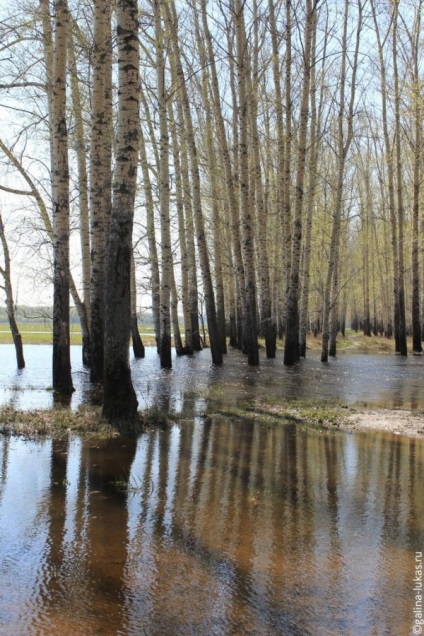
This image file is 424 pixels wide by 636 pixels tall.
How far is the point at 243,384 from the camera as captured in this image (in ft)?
39.0

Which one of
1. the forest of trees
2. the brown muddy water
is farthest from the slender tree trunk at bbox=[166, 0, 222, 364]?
the brown muddy water

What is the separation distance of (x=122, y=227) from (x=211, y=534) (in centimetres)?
424

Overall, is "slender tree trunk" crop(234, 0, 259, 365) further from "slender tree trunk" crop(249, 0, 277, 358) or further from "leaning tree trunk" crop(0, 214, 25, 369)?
"leaning tree trunk" crop(0, 214, 25, 369)

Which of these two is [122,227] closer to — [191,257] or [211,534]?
[211,534]

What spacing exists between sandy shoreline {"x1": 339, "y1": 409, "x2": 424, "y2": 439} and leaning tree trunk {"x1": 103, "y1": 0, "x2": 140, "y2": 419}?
9.79 ft

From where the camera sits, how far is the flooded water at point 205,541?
99.5 inches

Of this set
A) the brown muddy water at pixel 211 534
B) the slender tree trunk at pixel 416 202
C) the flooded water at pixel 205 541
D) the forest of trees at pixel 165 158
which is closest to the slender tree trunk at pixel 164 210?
the forest of trees at pixel 165 158

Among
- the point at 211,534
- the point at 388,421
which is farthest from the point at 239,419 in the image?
the point at 211,534

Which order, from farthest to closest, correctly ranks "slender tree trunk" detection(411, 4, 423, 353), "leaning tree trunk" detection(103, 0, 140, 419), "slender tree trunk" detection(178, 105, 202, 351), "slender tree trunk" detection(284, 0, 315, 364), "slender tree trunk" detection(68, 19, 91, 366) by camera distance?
"slender tree trunk" detection(178, 105, 202, 351) < "slender tree trunk" detection(411, 4, 423, 353) < "slender tree trunk" detection(284, 0, 315, 364) < "slender tree trunk" detection(68, 19, 91, 366) < "leaning tree trunk" detection(103, 0, 140, 419)

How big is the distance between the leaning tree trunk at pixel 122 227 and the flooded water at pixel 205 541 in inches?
48.2

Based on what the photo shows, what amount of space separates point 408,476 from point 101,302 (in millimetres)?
6808

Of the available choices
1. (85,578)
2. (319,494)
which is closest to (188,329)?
(319,494)

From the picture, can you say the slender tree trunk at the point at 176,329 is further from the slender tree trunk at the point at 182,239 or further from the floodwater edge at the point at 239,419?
the floodwater edge at the point at 239,419

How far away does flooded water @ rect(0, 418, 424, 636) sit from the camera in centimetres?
253
